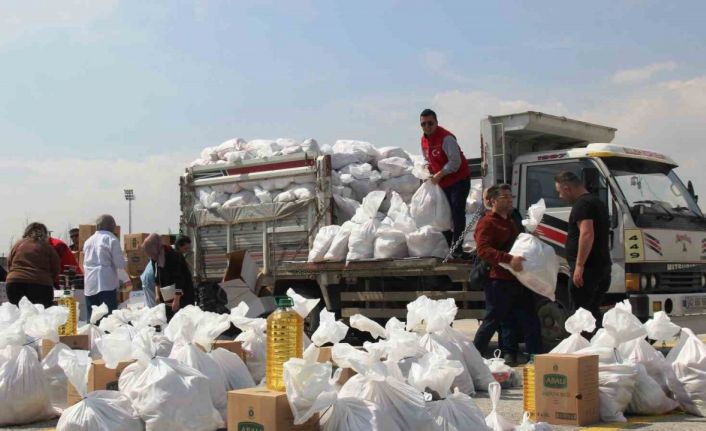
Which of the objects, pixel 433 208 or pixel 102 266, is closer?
pixel 102 266

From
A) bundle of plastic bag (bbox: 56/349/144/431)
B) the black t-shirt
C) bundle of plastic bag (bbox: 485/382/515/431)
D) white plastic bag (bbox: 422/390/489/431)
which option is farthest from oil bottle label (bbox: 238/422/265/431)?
the black t-shirt

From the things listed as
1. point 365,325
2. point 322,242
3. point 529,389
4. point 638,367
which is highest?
point 322,242

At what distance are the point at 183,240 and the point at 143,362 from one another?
17.0 feet

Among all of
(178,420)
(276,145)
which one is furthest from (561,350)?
(276,145)

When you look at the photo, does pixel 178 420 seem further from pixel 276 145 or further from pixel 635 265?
pixel 276 145

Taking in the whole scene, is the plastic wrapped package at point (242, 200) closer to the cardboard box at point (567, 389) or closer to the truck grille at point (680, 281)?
the truck grille at point (680, 281)

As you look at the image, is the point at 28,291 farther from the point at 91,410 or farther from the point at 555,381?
the point at 555,381

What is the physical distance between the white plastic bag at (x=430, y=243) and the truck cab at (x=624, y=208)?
779mm

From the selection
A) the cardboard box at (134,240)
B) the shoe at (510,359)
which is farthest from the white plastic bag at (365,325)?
the cardboard box at (134,240)

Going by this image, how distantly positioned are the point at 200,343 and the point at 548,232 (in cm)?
449

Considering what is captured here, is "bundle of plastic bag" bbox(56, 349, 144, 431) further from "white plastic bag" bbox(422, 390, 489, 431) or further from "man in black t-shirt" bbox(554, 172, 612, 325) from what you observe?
"man in black t-shirt" bbox(554, 172, 612, 325)

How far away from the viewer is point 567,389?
5.09 meters

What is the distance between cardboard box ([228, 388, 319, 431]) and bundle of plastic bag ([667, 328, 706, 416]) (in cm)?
281

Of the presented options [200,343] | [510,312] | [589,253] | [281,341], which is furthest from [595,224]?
[281,341]
